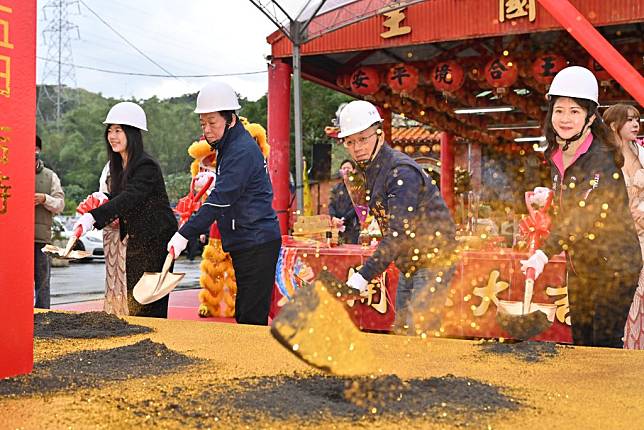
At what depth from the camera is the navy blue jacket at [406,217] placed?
2266mm

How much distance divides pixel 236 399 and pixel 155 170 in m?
2.00

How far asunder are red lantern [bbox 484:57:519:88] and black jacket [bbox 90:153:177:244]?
5630 mm

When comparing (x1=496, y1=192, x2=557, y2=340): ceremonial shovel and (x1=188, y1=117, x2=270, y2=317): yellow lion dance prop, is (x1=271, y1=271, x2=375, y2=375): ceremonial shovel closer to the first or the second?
(x1=496, y1=192, x2=557, y2=340): ceremonial shovel

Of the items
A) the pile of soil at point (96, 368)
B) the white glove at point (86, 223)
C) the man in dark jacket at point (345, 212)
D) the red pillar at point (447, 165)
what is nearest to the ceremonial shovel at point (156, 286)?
the pile of soil at point (96, 368)

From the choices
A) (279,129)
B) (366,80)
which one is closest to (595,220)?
(279,129)

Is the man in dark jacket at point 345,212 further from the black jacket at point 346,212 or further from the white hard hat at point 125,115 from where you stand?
the white hard hat at point 125,115

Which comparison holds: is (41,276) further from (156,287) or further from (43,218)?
(156,287)

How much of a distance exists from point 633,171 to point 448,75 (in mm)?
5283

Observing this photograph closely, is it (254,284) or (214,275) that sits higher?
(254,284)

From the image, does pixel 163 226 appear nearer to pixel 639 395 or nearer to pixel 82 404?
pixel 82 404

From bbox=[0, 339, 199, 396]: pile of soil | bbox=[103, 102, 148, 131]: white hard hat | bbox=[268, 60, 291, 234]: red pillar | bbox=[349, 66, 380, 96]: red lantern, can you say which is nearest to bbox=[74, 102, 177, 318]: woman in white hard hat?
bbox=[103, 102, 148, 131]: white hard hat

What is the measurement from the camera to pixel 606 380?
4.41ft

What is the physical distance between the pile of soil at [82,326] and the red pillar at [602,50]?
8.44 feet

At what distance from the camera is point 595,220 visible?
213 centimetres
